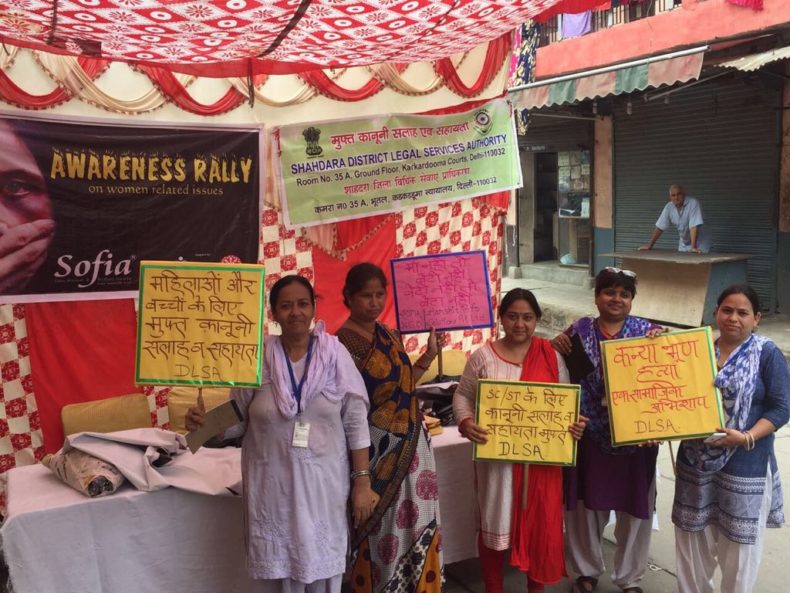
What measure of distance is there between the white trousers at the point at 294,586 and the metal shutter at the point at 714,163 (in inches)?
332

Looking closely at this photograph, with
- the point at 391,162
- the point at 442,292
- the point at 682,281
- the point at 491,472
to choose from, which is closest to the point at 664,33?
the point at 682,281

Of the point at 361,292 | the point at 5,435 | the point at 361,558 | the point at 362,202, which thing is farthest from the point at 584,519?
the point at 5,435

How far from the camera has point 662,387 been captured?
2893mm

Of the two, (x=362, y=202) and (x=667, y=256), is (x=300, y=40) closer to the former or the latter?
(x=362, y=202)

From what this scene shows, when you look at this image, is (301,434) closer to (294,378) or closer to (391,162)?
(294,378)

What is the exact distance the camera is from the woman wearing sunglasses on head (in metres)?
3.12

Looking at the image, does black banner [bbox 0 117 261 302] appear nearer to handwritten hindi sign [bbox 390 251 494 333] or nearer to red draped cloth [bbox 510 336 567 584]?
handwritten hindi sign [bbox 390 251 494 333]

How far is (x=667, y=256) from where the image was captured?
29.5 feet

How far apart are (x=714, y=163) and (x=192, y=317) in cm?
919

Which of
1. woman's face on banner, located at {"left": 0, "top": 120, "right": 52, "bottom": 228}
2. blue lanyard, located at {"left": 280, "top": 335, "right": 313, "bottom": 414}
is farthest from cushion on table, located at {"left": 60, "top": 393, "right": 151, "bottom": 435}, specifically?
blue lanyard, located at {"left": 280, "top": 335, "right": 313, "bottom": 414}

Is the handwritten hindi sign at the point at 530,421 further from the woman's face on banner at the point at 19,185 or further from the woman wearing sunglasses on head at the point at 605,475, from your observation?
the woman's face on banner at the point at 19,185

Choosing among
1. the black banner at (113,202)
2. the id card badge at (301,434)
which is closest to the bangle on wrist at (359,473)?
the id card badge at (301,434)

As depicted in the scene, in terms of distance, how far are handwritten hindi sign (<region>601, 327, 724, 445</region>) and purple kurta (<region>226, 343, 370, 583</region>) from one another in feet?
3.88

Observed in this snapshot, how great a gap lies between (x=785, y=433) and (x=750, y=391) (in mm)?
3698
